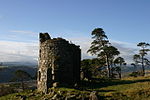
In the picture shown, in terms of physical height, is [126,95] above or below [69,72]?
below

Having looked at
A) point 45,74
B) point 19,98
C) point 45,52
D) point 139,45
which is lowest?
point 19,98

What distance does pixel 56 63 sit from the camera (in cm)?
3603

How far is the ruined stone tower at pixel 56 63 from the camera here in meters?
35.7

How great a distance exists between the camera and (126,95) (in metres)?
26.9

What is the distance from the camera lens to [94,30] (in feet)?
198

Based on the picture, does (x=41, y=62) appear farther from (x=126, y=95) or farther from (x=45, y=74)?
(x=126, y=95)

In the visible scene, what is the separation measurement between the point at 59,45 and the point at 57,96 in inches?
383

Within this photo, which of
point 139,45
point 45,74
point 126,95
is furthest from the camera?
point 139,45

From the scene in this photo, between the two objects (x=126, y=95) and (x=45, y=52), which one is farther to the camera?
(x=45, y=52)

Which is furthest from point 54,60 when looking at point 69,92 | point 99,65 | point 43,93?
point 99,65

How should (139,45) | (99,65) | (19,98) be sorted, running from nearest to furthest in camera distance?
(19,98) → (99,65) → (139,45)

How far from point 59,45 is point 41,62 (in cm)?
408

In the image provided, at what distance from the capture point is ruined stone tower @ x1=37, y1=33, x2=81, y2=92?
3572cm

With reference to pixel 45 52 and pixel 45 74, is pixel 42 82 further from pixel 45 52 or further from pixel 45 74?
pixel 45 52
